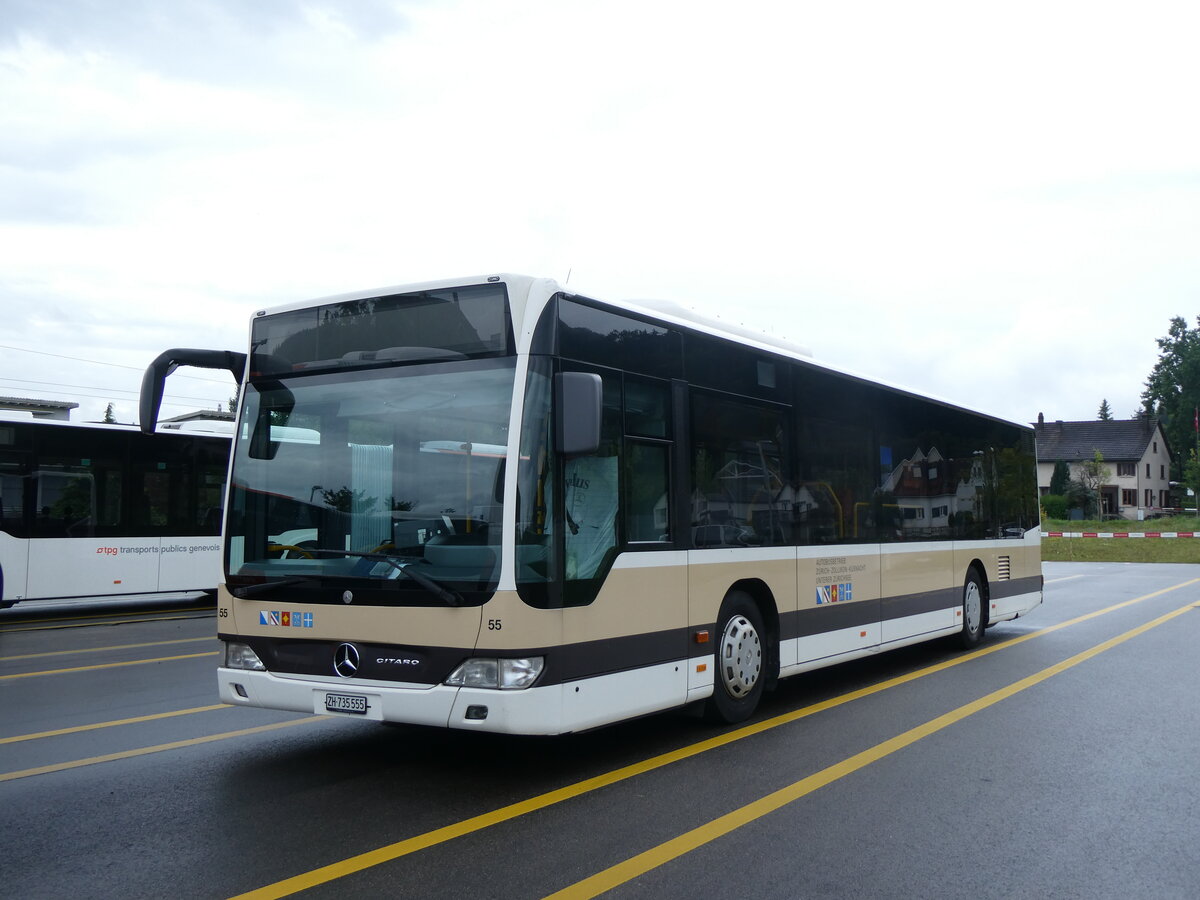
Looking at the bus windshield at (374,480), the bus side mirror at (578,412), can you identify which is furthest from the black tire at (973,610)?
the bus windshield at (374,480)

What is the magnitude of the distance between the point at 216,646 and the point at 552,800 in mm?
7989

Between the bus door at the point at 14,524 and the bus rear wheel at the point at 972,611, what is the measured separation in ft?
43.5

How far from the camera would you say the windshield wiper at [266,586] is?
6285mm

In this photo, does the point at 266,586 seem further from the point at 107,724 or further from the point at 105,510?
the point at 105,510

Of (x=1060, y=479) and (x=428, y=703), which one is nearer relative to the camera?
(x=428, y=703)

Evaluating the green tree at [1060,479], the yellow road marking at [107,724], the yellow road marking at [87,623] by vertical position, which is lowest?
the yellow road marking at [87,623]

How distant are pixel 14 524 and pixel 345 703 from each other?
1220 cm

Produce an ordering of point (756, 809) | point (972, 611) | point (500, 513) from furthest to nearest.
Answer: point (972, 611)
point (500, 513)
point (756, 809)

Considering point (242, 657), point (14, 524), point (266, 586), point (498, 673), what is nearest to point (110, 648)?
point (14, 524)

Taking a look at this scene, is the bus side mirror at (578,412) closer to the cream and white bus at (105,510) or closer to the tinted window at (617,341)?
the tinted window at (617,341)

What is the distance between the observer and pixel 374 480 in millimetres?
6227

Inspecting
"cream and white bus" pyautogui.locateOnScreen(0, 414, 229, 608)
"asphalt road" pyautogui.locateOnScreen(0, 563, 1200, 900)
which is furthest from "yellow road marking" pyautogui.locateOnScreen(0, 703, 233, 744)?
"cream and white bus" pyautogui.locateOnScreen(0, 414, 229, 608)

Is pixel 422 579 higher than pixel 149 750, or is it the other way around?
pixel 422 579

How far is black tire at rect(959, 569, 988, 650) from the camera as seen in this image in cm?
1248
